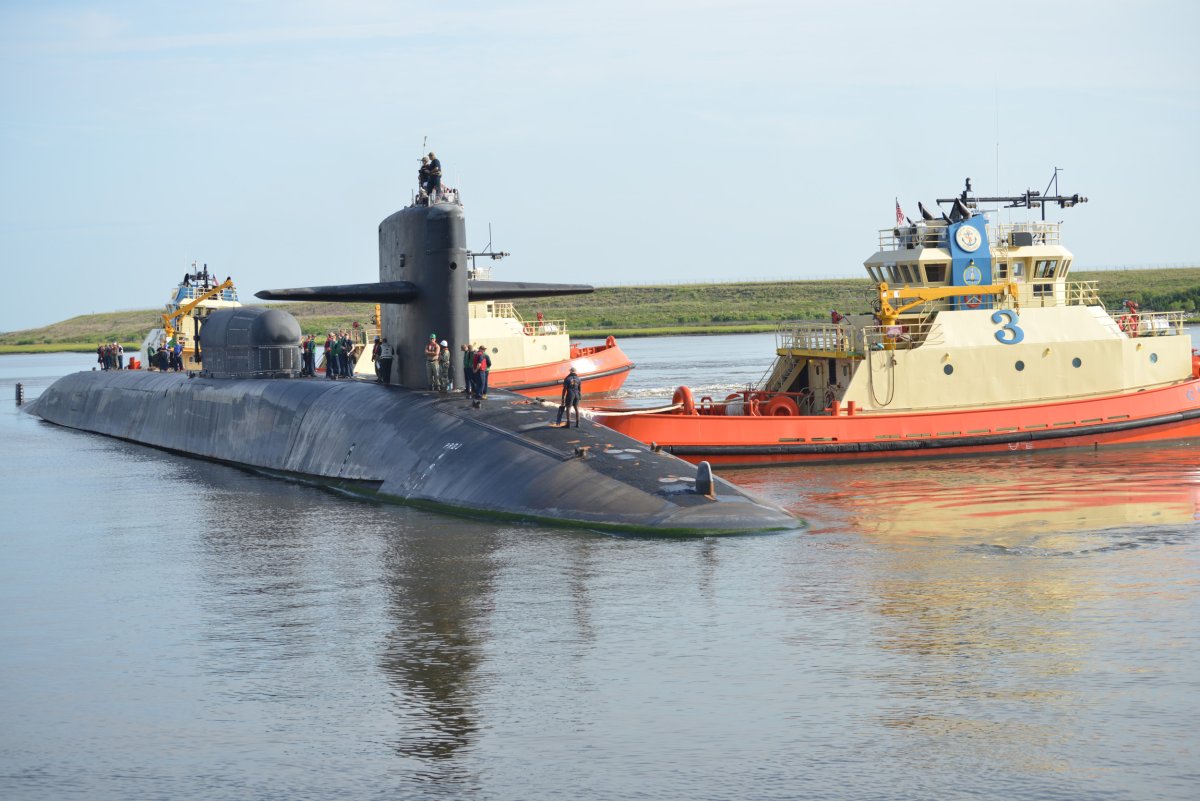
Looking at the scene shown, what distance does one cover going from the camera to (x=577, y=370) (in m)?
48.3

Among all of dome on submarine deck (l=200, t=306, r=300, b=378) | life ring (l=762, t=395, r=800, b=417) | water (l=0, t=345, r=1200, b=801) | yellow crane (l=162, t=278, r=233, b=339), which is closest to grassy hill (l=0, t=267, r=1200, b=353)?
yellow crane (l=162, t=278, r=233, b=339)

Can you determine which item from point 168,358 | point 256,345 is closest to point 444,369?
point 256,345

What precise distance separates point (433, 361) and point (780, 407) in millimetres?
8651

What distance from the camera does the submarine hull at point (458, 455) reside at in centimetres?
1859

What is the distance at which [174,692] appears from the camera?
1221 cm

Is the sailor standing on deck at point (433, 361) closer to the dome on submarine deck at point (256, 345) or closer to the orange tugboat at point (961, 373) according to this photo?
the orange tugboat at point (961, 373)

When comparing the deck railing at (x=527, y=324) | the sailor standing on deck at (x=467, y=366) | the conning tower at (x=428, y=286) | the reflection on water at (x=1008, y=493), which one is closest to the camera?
the reflection on water at (x=1008, y=493)

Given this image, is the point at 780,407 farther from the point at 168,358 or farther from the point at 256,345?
the point at 168,358

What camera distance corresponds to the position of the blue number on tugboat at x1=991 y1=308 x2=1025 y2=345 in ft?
96.5

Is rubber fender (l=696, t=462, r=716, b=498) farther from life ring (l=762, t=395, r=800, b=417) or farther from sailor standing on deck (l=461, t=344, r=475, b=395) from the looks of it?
life ring (l=762, t=395, r=800, b=417)

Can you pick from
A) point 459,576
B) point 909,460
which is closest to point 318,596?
point 459,576

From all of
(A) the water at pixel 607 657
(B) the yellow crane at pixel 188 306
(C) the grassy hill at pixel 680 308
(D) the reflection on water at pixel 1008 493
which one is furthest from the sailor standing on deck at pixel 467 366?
(C) the grassy hill at pixel 680 308

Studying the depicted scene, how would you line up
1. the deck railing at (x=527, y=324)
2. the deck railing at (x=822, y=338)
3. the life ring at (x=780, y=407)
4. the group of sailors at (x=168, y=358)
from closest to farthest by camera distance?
the life ring at (x=780, y=407) < the deck railing at (x=822, y=338) < the group of sailors at (x=168, y=358) < the deck railing at (x=527, y=324)

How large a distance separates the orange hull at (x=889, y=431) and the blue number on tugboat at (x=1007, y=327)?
5.18 ft
